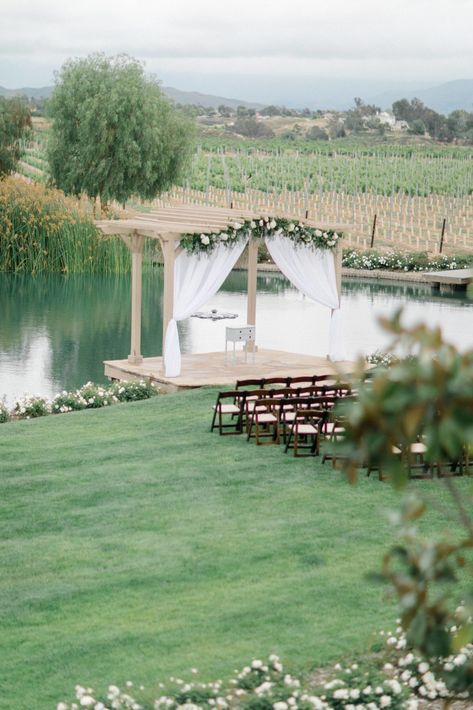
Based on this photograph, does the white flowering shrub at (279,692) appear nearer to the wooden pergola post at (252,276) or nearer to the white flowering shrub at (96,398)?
the white flowering shrub at (96,398)

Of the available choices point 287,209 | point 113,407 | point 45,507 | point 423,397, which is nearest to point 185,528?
point 45,507

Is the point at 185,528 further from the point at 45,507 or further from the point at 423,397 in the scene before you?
the point at 423,397

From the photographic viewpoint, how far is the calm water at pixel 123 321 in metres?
19.5

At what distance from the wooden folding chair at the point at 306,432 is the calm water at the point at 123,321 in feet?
17.5

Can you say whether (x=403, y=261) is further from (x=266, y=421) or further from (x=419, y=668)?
(x=419, y=668)

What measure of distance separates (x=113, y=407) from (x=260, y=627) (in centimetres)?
836

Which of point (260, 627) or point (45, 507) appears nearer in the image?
point (260, 627)

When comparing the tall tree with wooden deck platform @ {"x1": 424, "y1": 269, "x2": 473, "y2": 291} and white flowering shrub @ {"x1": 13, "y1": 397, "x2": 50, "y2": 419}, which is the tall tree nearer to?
wooden deck platform @ {"x1": 424, "y1": 269, "x2": 473, "y2": 291}

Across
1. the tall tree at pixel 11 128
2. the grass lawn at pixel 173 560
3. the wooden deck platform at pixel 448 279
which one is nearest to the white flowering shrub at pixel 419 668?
the grass lawn at pixel 173 560

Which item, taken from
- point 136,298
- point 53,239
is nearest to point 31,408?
point 136,298

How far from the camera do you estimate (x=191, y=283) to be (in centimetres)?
1714

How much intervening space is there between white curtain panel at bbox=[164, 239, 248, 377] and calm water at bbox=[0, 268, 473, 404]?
1821mm

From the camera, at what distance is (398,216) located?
46781mm

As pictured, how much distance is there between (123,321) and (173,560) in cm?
1659
